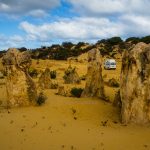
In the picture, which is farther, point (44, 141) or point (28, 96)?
point (28, 96)

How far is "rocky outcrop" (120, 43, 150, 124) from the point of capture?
11.5 m

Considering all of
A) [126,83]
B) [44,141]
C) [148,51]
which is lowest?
[44,141]

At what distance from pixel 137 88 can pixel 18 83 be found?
475 centimetres

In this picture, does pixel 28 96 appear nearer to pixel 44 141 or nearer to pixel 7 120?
pixel 7 120

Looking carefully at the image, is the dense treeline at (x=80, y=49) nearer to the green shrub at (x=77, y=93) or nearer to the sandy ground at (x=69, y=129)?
the green shrub at (x=77, y=93)

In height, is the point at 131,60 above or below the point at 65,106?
above

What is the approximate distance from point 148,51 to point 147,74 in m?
0.71

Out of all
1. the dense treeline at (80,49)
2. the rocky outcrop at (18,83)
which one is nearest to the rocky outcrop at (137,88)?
the rocky outcrop at (18,83)

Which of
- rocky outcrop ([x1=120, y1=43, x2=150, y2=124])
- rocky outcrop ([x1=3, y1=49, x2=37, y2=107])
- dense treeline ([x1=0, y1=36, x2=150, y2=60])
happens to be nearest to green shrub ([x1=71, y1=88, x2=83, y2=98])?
rocky outcrop ([x1=3, y1=49, x2=37, y2=107])

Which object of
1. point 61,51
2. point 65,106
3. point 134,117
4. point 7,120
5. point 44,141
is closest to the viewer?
point 44,141

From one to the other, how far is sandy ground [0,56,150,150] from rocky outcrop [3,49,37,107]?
0.45 m

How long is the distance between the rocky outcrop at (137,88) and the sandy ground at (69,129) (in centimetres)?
36

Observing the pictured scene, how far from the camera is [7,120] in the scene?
40.7 ft

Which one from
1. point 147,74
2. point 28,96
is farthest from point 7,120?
point 147,74
